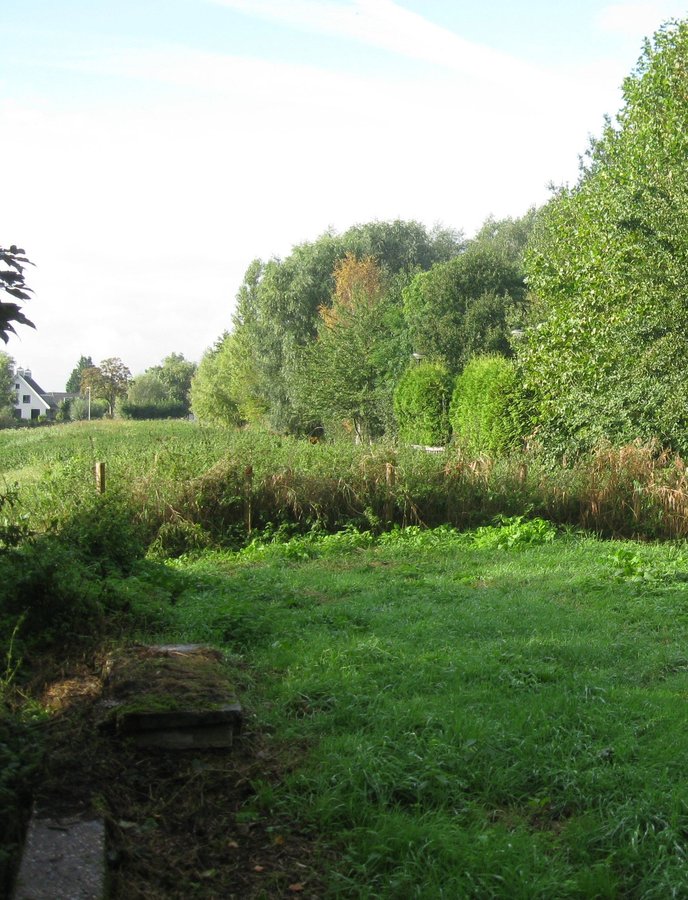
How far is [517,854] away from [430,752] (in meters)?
0.89

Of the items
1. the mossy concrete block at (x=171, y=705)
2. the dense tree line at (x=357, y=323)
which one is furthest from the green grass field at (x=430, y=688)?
the dense tree line at (x=357, y=323)

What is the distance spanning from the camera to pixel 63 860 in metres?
3.13

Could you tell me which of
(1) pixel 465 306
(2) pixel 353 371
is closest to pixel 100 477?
(2) pixel 353 371

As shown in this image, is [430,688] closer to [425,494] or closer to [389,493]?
[389,493]

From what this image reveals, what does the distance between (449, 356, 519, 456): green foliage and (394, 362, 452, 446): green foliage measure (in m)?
3.78

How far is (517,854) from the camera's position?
3504mm

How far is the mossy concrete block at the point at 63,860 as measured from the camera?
2.94 metres

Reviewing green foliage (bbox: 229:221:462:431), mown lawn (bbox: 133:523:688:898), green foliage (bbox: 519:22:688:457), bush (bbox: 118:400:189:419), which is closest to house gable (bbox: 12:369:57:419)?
bush (bbox: 118:400:189:419)

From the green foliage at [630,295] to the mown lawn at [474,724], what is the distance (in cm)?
811

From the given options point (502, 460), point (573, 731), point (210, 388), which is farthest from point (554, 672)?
point (210, 388)

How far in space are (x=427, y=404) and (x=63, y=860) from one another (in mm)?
25522

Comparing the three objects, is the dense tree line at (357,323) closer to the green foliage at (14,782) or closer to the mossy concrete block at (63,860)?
the green foliage at (14,782)

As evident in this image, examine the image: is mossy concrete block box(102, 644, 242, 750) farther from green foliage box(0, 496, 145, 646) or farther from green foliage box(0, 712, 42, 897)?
green foliage box(0, 496, 145, 646)

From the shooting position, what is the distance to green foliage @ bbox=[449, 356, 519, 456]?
70.7 feet
